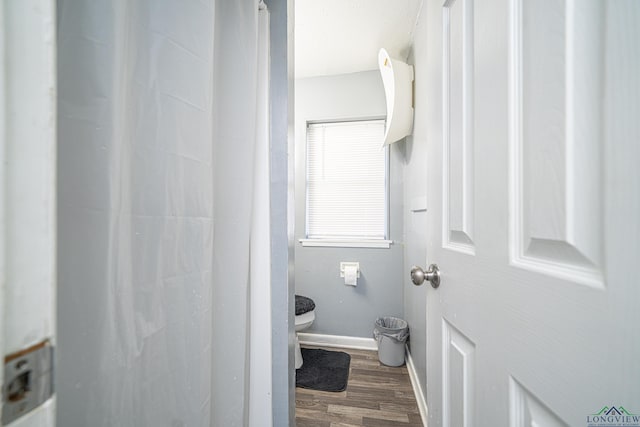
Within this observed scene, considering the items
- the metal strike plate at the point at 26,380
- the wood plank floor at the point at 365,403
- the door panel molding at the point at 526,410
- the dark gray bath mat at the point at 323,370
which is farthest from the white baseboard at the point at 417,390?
the metal strike plate at the point at 26,380

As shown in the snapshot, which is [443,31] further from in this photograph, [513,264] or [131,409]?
[131,409]

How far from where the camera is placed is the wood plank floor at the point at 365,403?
Answer: 4.49 ft

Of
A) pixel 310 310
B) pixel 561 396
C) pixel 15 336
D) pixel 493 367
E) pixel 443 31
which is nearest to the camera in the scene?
pixel 15 336

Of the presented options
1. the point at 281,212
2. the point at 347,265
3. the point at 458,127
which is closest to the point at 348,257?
the point at 347,265

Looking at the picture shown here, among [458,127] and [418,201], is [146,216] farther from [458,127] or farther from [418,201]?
[418,201]

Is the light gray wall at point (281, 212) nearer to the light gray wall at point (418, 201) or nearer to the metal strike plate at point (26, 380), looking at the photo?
the metal strike plate at point (26, 380)

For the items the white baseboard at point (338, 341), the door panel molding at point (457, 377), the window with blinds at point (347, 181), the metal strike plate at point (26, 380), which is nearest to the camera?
the metal strike plate at point (26, 380)

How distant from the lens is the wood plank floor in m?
1.37

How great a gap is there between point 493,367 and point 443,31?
0.77 m

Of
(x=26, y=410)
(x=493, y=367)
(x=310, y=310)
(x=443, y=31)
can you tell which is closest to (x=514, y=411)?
(x=493, y=367)

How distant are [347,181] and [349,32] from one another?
3.79 ft

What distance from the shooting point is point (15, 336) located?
19 centimetres

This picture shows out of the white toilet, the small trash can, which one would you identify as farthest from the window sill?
the small trash can

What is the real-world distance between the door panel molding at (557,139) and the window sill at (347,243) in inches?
72.8
